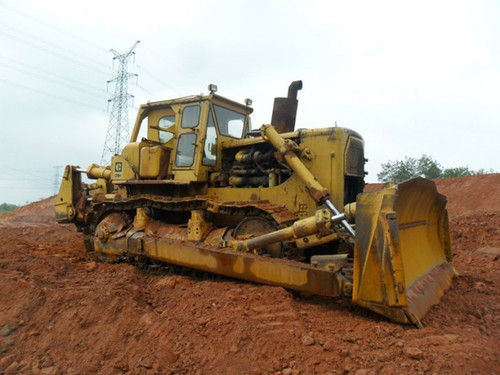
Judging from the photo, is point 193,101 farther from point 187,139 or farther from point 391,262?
point 391,262

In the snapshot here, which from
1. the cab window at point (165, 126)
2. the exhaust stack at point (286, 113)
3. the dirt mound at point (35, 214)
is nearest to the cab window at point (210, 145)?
the cab window at point (165, 126)

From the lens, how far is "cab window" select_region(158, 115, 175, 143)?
6.87 meters

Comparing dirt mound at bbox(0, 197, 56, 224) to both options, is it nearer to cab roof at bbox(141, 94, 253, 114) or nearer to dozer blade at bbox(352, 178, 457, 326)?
cab roof at bbox(141, 94, 253, 114)

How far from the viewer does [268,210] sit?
5074 mm

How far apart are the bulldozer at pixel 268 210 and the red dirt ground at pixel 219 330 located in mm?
259

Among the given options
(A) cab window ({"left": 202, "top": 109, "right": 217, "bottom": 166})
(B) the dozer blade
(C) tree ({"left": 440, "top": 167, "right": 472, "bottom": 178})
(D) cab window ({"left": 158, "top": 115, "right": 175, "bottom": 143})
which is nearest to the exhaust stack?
(A) cab window ({"left": 202, "top": 109, "right": 217, "bottom": 166})

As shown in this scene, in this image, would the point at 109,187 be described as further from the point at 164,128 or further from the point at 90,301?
the point at 90,301

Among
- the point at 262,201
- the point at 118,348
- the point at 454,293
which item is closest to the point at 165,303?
the point at 118,348

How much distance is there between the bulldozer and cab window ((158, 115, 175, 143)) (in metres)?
0.02

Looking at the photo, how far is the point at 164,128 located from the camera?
22.7ft

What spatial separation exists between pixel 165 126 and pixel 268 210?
3082 millimetres

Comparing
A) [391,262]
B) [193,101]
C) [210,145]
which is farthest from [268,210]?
[193,101]

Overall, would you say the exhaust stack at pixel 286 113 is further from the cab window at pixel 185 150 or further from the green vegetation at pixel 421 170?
the green vegetation at pixel 421 170

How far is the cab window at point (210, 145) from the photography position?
6371 mm
